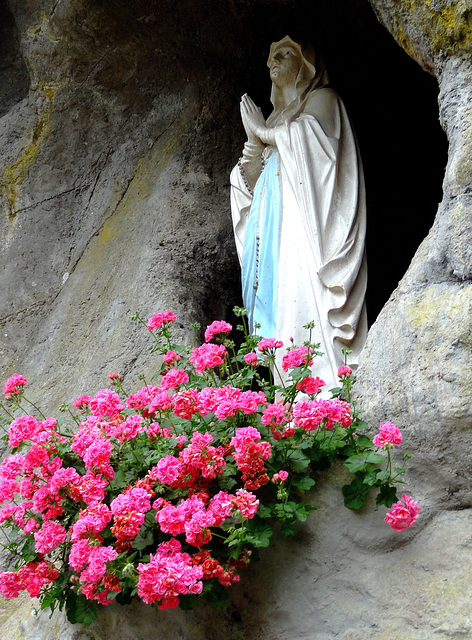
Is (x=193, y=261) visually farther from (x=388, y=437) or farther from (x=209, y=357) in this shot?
(x=388, y=437)

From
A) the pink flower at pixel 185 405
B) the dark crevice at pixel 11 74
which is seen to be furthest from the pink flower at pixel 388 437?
the dark crevice at pixel 11 74

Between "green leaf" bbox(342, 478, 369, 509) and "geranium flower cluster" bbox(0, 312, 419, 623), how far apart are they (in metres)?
0.12

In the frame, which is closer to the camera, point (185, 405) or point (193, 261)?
point (185, 405)

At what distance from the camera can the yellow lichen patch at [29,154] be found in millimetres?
4715

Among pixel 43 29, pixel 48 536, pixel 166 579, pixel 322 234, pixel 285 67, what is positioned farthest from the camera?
pixel 43 29

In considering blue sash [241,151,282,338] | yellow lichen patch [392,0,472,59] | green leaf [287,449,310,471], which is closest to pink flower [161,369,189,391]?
green leaf [287,449,310,471]

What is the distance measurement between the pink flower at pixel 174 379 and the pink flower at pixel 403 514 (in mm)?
745

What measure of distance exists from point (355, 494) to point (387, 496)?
0.47 ft

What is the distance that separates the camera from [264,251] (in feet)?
11.4

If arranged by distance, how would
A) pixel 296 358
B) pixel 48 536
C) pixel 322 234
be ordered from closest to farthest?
pixel 48 536 < pixel 296 358 < pixel 322 234

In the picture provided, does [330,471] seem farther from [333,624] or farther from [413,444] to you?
[333,624]

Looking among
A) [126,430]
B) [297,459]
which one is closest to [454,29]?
[297,459]

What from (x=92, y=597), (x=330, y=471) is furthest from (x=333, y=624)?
(x=92, y=597)

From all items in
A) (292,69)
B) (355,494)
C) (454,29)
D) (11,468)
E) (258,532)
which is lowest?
(355,494)
